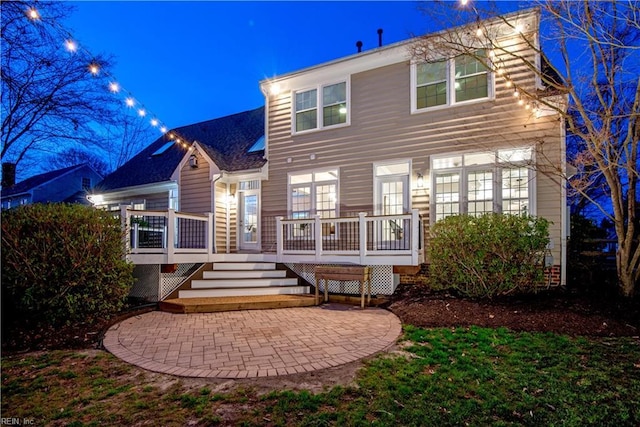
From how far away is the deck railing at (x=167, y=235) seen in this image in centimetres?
693

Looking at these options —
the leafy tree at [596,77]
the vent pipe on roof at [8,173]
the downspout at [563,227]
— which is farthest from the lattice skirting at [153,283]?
the vent pipe on roof at [8,173]

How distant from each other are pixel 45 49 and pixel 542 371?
11.2 m

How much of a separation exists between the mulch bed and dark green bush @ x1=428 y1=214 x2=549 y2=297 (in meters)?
0.31

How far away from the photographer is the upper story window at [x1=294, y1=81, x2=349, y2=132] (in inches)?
383

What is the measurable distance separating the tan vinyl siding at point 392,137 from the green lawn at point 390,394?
468 cm

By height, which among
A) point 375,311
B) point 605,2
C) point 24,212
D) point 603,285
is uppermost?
point 605,2

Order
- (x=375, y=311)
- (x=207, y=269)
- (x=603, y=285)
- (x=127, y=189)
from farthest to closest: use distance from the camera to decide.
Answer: (x=127, y=189), (x=207, y=269), (x=603, y=285), (x=375, y=311)

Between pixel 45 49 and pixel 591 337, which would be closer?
pixel 591 337

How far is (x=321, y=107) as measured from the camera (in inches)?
393

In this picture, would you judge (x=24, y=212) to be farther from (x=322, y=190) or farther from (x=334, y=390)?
(x=322, y=190)

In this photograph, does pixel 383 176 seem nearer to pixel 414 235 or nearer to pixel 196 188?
pixel 414 235

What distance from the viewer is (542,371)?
3.49 metres

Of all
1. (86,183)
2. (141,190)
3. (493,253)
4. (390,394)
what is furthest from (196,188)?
(86,183)

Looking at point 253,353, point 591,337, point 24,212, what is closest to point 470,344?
point 591,337
